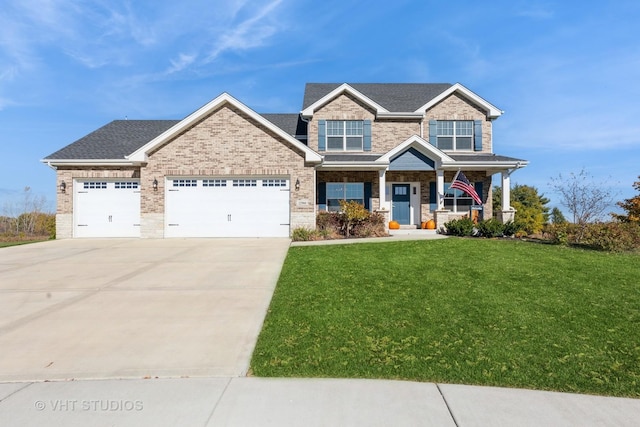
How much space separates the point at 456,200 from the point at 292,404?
16459 millimetres

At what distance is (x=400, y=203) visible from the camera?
696 inches

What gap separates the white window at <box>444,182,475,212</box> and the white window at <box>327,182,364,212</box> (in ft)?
14.8

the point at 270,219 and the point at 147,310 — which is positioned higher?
the point at 270,219

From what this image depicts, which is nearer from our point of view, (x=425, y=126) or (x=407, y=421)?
(x=407, y=421)

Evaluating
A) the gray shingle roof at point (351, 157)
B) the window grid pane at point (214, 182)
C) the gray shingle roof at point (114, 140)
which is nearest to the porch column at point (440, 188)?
the gray shingle roof at point (351, 157)

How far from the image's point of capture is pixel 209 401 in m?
3.09

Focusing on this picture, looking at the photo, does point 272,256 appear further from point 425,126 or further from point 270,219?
point 425,126

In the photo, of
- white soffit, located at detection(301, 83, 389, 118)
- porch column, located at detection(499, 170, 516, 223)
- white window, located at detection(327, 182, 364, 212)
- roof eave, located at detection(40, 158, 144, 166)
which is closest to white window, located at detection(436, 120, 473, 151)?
porch column, located at detection(499, 170, 516, 223)

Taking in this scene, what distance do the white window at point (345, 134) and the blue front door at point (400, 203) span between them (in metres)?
2.94

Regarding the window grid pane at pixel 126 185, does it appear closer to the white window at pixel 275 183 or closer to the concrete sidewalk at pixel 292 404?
the white window at pixel 275 183

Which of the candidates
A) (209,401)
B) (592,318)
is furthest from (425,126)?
(209,401)

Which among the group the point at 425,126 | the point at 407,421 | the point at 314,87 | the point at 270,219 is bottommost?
the point at 407,421

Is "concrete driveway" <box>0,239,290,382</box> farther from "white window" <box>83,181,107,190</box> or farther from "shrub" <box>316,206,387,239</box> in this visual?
"white window" <box>83,181,107,190</box>

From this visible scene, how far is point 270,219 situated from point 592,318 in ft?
38.5
